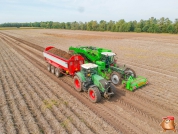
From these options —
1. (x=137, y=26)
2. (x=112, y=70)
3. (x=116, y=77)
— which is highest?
(x=137, y=26)

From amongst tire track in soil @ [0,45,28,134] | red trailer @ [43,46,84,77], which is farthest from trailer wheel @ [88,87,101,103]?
tire track in soil @ [0,45,28,134]

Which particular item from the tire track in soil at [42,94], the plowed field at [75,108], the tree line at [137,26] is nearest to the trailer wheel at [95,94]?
the plowed field at [75,108]

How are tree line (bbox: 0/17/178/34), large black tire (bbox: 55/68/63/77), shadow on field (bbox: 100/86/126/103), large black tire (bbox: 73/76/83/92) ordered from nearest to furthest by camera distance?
shadow on field (bbox: 100/86/126/103), large black tire (bbox: 73/76/83/92), large black tire (bbox: 55/68/63/77), tree line (bbox: 0/17/178/34)

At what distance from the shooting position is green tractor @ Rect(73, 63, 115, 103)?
7.44m

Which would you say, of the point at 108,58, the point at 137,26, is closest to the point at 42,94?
the point at 108,58

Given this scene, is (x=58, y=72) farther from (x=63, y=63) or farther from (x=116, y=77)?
(x=116, y=77)

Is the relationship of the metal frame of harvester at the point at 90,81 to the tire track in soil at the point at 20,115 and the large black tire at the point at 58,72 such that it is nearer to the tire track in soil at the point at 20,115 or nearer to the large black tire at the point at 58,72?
the large black tire at the point at 58,72

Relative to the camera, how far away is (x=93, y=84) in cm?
830

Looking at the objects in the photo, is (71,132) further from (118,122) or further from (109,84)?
(109,84)

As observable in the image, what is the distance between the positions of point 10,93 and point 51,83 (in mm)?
2598

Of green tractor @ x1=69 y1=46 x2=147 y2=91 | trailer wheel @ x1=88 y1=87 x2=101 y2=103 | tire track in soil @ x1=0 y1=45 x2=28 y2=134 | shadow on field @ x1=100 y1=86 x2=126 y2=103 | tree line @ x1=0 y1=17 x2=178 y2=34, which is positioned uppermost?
tree line @ x1=0 y1=17 x2=178 y2=34

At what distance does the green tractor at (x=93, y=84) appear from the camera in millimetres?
7438

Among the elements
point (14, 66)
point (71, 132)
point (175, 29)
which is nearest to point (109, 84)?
point (71, 132)

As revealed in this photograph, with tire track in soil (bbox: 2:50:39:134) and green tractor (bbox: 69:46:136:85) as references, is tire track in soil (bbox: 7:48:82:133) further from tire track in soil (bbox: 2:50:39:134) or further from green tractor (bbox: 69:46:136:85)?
green tractor (bbox: 69:46:136:85)
